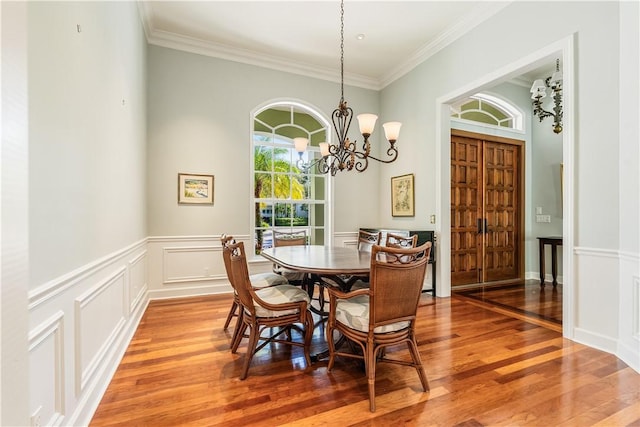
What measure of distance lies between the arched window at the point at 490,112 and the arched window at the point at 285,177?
2.21m

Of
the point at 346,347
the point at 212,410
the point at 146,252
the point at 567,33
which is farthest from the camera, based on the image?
the point at 146,252

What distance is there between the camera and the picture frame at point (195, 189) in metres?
4.25

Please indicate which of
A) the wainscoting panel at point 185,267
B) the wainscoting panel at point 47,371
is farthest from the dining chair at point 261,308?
the wainscoting panel at point 185,267

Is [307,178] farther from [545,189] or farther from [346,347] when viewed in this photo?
[545,189]

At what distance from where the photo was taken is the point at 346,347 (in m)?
2.61

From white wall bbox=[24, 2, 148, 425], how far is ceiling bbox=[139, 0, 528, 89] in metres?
1.38

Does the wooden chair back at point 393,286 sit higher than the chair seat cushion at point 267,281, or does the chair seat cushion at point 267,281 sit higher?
the wooden chair back at point 393,286

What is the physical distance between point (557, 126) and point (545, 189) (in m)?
1.83

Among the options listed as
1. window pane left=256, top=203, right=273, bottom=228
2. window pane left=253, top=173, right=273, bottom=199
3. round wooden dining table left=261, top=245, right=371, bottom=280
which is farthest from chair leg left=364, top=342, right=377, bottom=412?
window pane left=253, top=173, right=273, bottom=199

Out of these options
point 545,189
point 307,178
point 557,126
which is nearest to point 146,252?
point 307,178

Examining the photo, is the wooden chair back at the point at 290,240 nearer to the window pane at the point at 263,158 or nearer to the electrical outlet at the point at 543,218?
the window pane at the point at 263,158

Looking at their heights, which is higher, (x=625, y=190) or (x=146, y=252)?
(x=625, y=190)

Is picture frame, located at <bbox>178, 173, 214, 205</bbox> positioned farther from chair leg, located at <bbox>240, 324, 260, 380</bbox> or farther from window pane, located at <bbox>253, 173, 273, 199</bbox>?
chair leg, located at <bbox>240, 324, 260, 380</bbox>

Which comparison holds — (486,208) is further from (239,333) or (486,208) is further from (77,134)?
(77,134)
